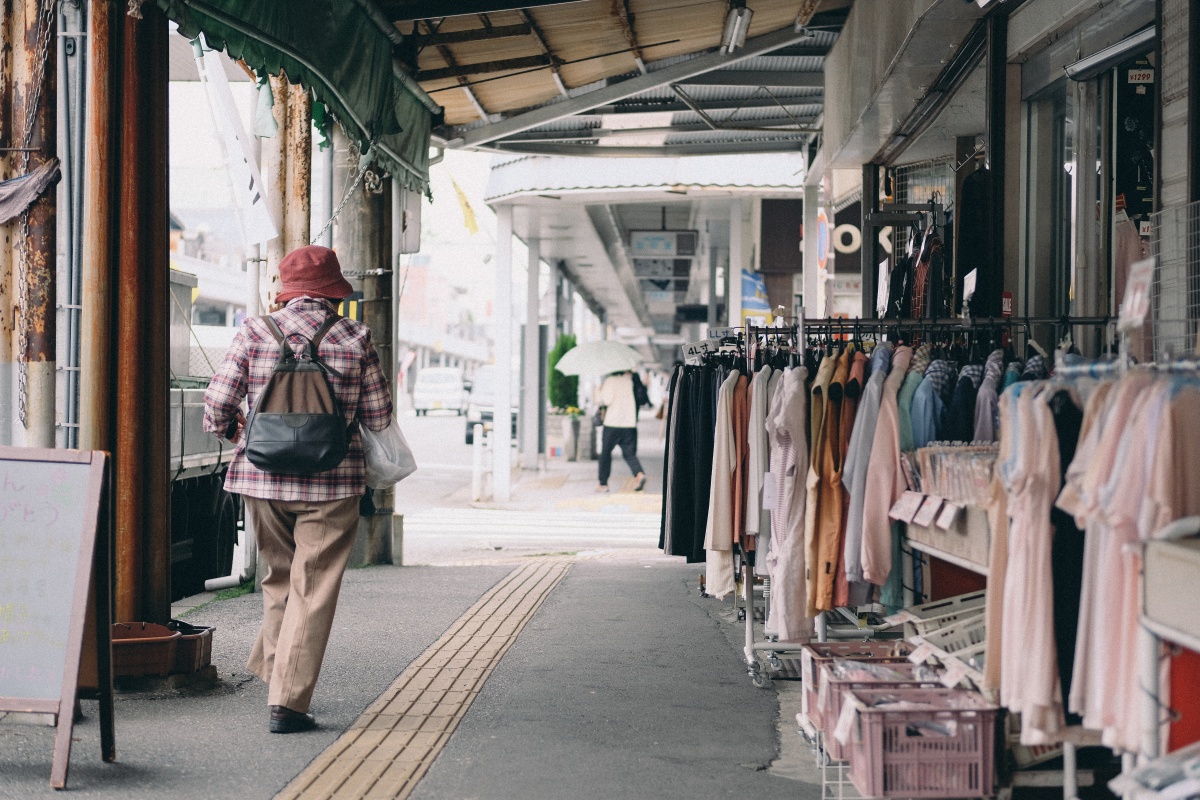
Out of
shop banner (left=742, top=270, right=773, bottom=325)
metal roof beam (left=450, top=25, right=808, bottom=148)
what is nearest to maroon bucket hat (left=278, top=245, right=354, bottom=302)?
Answer: metal roof beam (left=450, top=25, right=808, bottom=148)

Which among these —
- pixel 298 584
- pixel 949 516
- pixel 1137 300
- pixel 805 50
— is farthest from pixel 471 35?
pixel 1137 300

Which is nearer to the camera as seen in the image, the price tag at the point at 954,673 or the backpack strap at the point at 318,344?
the price tag at the point at 954,673

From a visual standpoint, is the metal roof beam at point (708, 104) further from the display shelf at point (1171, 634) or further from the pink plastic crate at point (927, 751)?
the display shelf at point (1171, 634)

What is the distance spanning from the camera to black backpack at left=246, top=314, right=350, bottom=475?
4.80 meters

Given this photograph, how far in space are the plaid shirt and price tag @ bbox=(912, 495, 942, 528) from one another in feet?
7.30

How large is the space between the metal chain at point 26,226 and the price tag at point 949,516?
379 centimetres

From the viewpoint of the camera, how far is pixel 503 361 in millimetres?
18781

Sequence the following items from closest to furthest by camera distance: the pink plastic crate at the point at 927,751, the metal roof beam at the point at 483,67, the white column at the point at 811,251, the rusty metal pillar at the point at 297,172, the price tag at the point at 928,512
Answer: the pink plastic crate at the point at 927,751
the price tag at the point at 928,512
the rusty metal pillar at the point at 297,172
the metal roof beam at the point at 483,67
the white column at the point at 811,251

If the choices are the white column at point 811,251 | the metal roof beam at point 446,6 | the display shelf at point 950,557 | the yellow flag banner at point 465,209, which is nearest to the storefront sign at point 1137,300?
the display shelf at point 950,557

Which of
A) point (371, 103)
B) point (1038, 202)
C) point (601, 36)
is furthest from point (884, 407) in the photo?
point (601, 36)

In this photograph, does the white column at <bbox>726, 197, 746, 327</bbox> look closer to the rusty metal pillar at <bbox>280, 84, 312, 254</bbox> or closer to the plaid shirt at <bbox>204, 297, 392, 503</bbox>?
the rusty metal pillar at <bbox>280, 84, 312, 254</bbox>

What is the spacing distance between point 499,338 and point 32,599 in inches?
586

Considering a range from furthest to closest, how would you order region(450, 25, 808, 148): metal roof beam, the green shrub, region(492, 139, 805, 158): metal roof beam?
the green shrub, region(492, 139, 805, 158): metal roof beam, region(450, 25, 808, 148): metal roof beam

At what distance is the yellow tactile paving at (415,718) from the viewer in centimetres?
424
